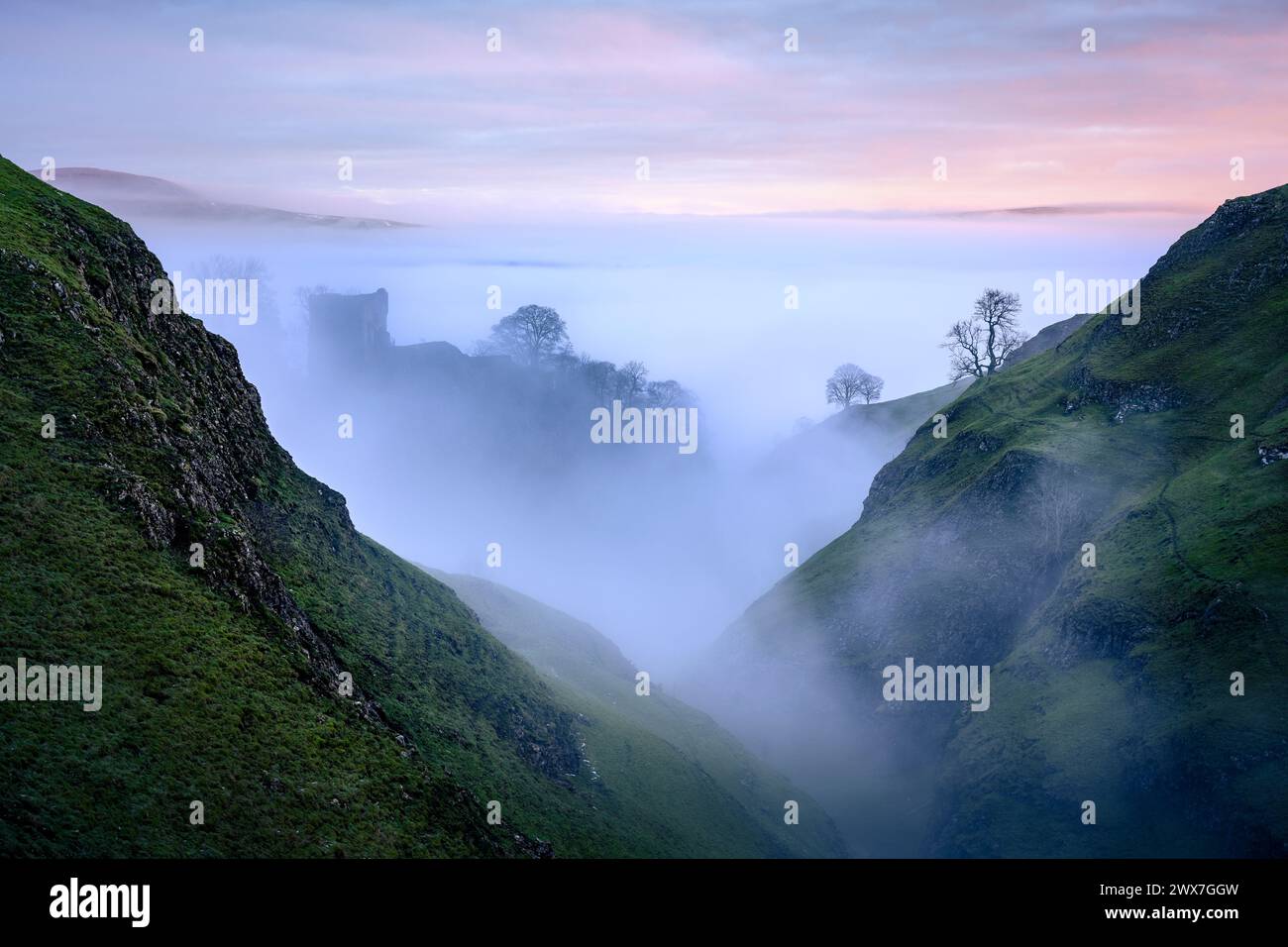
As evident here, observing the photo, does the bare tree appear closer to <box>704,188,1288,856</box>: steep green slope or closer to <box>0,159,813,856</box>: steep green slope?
<box>704,188,1288,856</box>: steep green slope

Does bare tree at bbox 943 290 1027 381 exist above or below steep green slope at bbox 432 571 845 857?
above

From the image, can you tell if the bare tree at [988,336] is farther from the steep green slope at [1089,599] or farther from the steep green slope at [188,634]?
the steep green slope at [188,634]

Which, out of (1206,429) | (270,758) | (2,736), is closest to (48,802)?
(2,736)

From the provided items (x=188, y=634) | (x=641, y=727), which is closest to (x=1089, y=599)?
(x=641, y=727)

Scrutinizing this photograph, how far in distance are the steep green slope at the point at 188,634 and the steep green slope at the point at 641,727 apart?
1514 cm

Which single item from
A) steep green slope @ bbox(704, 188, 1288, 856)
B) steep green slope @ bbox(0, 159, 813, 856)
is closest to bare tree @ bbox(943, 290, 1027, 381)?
steep green slope @ bbox(704, 188, 1288, 856)

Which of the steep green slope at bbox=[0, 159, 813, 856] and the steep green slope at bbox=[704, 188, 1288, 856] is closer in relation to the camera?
the steep green slope at bbox=[0, 159, 813, 856]

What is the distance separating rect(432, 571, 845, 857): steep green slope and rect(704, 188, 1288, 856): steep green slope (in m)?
8.50

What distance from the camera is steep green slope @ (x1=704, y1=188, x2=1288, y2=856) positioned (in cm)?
7694

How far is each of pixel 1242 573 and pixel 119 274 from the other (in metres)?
101

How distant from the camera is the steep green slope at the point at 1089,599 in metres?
76.9

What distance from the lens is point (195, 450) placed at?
5600 centimetres

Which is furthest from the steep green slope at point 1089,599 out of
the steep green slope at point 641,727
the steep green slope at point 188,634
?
the steep green slope at point 188,634
